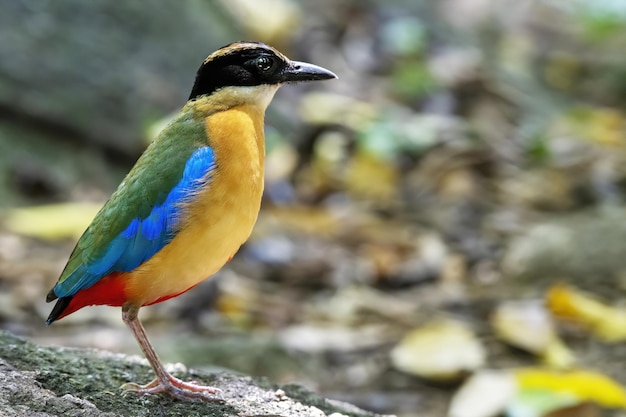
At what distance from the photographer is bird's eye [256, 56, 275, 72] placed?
3715 mm

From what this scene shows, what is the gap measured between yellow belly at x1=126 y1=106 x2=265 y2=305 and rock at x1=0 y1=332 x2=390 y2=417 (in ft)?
1.21

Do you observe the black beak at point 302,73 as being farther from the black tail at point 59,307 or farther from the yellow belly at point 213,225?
the black tail at point 59,307

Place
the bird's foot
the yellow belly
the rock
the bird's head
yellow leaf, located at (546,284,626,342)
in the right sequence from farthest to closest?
yellow leaf, located at (546,284,626,342)
the bird's head
the bird's foot
the yellow belly
the rock

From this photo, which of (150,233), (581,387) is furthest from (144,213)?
(581,387)

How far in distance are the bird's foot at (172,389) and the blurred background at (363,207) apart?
1684 millimetres

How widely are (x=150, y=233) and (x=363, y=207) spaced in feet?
17.3

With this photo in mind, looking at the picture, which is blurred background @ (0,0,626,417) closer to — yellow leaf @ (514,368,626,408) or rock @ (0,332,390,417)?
yellow leaf @ (514,368,626,408)

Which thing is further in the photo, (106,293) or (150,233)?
(106,293)

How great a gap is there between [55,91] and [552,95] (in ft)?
23.9

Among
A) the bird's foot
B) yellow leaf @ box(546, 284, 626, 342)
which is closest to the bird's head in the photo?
the bird's foot

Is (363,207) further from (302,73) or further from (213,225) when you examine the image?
(213,225)

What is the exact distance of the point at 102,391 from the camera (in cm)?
338

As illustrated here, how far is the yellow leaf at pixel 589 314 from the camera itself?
5930mm

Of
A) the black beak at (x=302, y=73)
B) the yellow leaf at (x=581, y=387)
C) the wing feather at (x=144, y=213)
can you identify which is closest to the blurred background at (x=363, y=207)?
the yellow leaf at (x=581, y=387)
